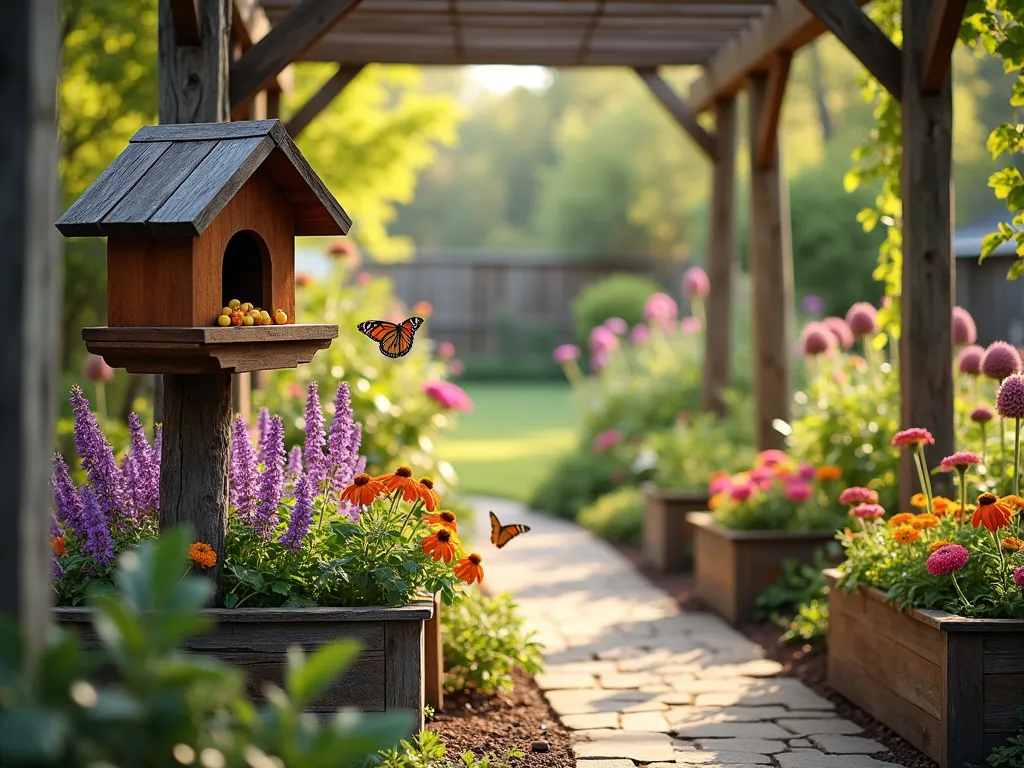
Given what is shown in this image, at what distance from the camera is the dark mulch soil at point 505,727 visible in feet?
11.0

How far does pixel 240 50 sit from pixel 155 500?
2965mm

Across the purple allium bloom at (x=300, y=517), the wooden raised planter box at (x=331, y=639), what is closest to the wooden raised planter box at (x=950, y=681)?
the wooden raised planter box at (x=331, y=639)

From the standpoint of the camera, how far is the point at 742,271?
17969 mm

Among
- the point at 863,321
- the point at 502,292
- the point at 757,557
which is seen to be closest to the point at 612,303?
the point at 502,292

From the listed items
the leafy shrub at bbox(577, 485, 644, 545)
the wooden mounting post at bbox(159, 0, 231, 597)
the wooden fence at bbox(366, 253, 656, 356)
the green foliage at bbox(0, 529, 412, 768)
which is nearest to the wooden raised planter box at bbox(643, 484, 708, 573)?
the leafy shrub at bbox(577, 485, 644, 545)

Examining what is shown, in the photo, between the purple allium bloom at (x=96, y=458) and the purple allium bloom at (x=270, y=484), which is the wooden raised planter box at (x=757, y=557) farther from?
the purple allium bloom at (x=96, y=458)

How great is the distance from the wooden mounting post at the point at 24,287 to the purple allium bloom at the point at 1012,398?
3017mm

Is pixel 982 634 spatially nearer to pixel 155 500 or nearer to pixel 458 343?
pixel 155 500

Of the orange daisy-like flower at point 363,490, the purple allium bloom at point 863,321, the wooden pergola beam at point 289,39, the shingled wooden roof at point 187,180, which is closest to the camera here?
the shingled wooden roof at point 187,180

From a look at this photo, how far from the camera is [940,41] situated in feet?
13.6

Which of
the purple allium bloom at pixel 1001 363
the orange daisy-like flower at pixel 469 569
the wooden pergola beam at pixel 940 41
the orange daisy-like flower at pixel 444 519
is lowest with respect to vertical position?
the orange daisy-like flower at pixel 469 569

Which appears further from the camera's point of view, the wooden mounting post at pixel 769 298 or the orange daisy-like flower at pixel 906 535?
the wooden mounting post at pixel 769 298

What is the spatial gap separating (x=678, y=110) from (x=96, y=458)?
515cm

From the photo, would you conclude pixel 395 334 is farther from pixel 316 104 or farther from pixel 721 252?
pixel 721 252
